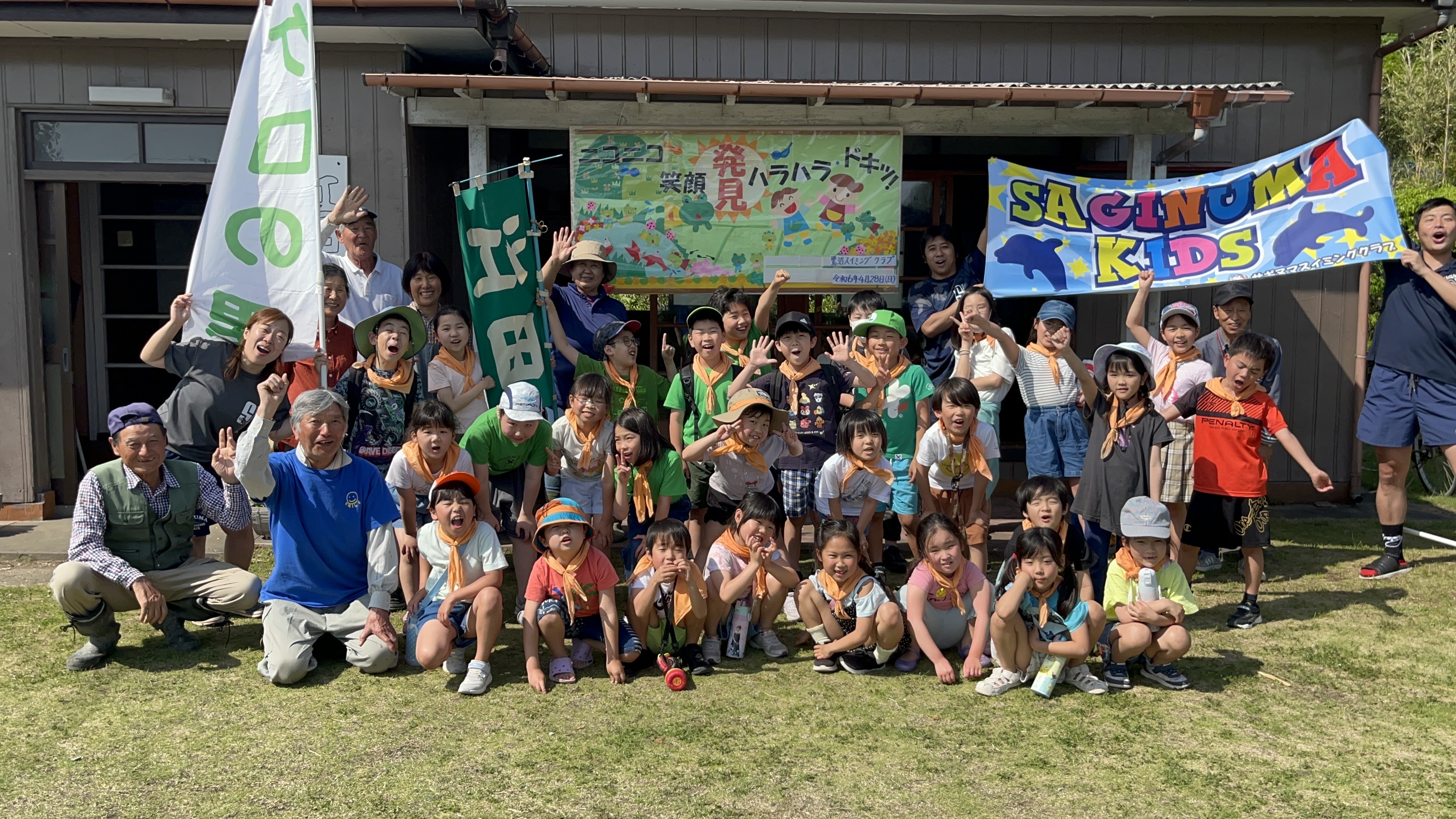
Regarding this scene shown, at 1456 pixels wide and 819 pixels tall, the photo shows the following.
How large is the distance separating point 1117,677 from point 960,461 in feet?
4.31

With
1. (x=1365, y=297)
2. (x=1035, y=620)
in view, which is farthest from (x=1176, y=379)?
(x=1365, y=297)

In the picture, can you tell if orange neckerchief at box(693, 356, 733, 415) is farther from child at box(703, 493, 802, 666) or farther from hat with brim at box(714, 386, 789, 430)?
child at box(703, 493, 802, 666)

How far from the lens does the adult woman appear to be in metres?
5.00

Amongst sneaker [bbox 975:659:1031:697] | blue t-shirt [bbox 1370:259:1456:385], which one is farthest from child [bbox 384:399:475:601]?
blue t-shirt [bbox 1370:259:1456:385]

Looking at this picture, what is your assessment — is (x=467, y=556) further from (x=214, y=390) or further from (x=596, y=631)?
(x=214, y=390)

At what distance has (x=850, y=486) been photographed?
5.13 m

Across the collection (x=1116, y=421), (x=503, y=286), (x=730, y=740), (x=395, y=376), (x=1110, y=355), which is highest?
(x=503, y=286)

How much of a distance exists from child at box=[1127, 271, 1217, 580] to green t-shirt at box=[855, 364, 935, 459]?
1.15m

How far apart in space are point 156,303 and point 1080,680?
7.63 metres

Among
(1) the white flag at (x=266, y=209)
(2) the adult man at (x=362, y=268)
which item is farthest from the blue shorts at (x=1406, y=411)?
(1) the white flag at (x=266, y=209)

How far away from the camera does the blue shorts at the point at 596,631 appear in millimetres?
4488

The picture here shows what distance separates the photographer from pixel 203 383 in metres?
5.06

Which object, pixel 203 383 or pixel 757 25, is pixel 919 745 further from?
pixel 757 25

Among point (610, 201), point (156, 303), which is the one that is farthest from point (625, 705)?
point (156, 303)
